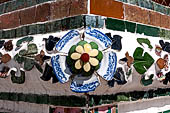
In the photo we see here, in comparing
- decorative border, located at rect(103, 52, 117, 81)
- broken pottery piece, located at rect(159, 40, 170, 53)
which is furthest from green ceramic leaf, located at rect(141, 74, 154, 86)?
decorative border, located at rect(103, 52, 117, 81)

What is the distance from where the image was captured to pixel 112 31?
9.73 feet

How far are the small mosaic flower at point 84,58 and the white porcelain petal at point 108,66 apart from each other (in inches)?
3.3

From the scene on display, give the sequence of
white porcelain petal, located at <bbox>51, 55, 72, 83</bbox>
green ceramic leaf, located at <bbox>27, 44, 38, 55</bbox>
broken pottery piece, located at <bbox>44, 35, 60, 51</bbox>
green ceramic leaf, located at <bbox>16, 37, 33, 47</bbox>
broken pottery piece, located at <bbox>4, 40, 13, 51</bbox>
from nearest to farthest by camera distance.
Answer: white porcelain petal, located at <bbox>51, 55, 72, 83</bbox>, broken pottery piece, located at <bbox>44, 35, 60, 51</bbox>, green ceramic leaf, located at <bbox>27, 44, 38, 55</bbox>, green ceramic leaf, located at <bbox>16, 37, 33, 47</bbox>, broken pottery piece, located at <bbox>4, 40, 13, 51</bbox>

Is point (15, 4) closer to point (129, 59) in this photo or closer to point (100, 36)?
point (100, 36)

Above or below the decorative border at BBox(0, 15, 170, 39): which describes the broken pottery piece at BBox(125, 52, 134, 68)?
below

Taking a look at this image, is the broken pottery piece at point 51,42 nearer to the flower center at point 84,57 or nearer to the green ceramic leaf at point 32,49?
the green ceramic leaf at point 32,49

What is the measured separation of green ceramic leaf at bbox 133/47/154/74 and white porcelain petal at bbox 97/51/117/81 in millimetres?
369

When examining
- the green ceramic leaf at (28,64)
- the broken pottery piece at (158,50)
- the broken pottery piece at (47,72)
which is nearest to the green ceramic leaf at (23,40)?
the green ceramic leaf at (28,64)

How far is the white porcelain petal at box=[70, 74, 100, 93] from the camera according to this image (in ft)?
8.87

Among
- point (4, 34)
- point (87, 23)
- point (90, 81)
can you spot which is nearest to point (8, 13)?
point (4, 34)

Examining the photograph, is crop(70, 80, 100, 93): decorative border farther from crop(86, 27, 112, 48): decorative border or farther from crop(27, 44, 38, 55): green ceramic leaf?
crop(27, 44, 38, 55): green ceramic leaf

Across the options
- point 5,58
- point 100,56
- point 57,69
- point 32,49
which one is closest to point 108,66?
point 100,56

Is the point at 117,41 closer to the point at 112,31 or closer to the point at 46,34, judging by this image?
the point at 112,31

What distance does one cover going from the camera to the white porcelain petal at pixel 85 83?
2.71 metres
